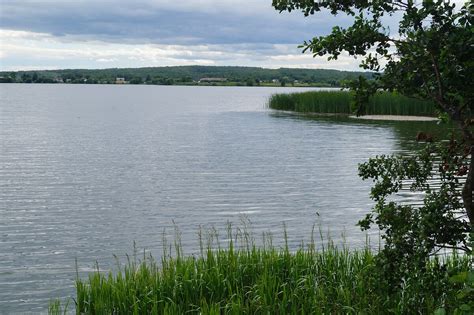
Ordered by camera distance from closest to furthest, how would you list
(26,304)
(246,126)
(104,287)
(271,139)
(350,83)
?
1. (350,83)
2. (104,287)
3. (26,304)
4. (271,139)
5. (246,126)

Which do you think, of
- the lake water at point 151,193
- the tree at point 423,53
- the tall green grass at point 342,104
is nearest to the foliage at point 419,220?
the tree at point 423,53

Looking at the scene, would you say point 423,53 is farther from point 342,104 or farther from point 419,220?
point 342,104

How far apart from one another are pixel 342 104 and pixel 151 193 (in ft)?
159

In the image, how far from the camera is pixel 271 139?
171ft

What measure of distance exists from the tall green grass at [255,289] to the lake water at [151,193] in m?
2.73

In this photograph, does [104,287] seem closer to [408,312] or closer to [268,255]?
[268,255]

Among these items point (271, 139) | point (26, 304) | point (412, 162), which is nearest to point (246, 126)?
point (271, 139)

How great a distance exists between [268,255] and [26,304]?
5.14 m

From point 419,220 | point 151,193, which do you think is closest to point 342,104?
point 151,193

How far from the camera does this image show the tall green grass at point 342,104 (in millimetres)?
63934

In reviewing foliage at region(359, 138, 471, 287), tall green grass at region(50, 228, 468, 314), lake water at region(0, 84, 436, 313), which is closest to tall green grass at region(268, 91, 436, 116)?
lake water at region(0, 84, 436, 313)

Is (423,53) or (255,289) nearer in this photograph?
(423,53)

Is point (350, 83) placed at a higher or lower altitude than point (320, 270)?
higher

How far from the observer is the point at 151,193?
89.9 ft
